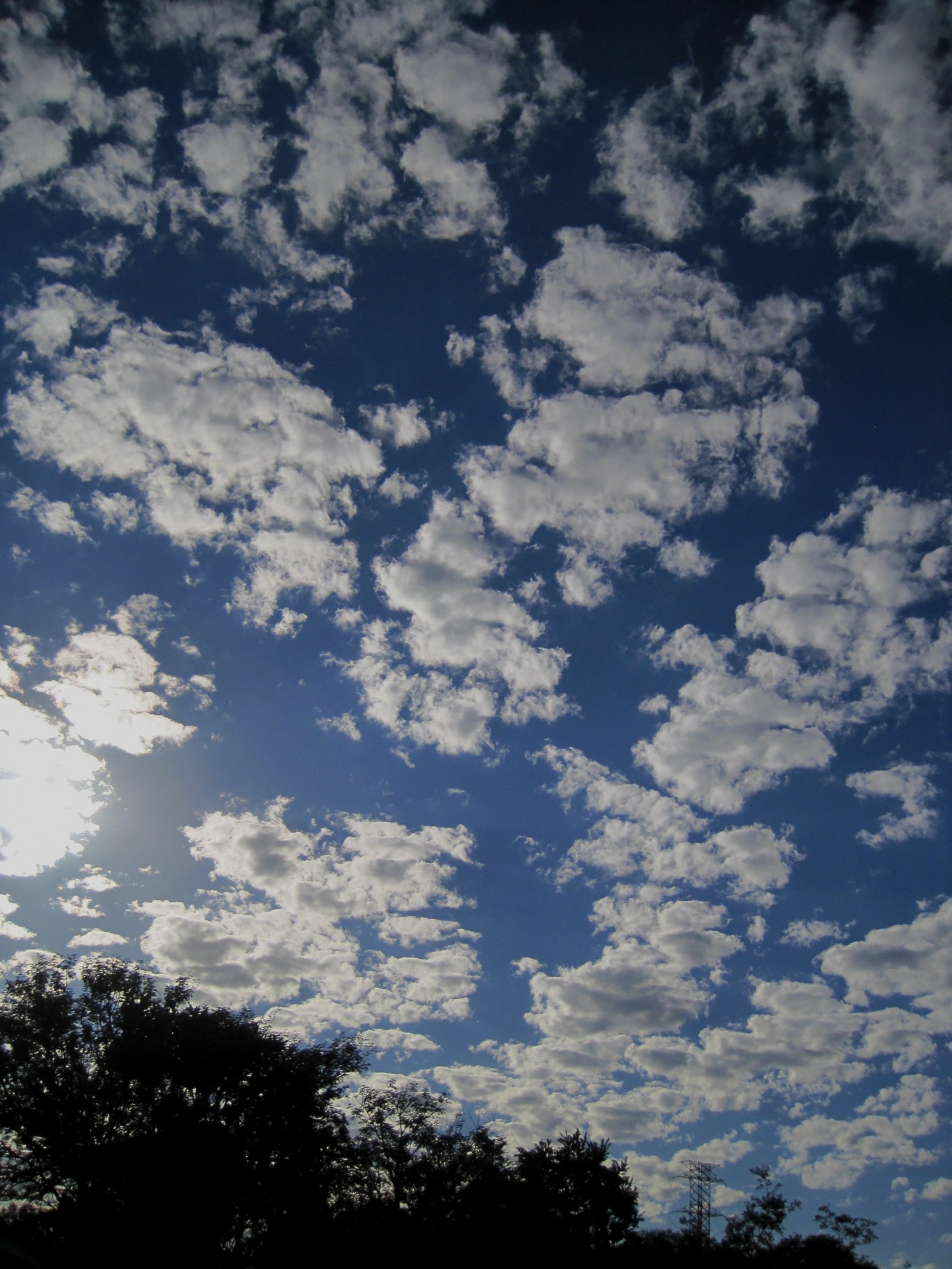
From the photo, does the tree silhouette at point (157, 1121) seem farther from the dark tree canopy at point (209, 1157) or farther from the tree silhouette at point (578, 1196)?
the tree silhouette at point (578, 1196)

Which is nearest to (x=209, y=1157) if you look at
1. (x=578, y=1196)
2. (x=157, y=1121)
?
(x=157, y=1121)

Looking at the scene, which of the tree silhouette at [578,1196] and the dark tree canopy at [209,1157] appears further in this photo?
the tree silhouette at [578,1196]

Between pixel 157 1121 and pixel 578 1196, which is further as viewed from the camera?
pixel 578 1196

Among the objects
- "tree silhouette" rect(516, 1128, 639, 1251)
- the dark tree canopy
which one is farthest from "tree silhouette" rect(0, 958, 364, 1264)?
"tree silhouette" rect(516, 1128, 639, 1251)

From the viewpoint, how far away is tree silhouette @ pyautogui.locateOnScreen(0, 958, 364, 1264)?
100ft

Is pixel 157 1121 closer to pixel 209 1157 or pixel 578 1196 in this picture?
pixel 209 1157

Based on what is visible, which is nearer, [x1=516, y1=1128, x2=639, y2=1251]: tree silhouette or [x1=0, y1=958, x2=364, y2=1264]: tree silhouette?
[x1=0, y1=958, x2=364, y2=1264]: tree silhouette

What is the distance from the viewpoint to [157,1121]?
33.3 meters

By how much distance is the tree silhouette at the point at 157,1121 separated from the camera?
3053 centimetres

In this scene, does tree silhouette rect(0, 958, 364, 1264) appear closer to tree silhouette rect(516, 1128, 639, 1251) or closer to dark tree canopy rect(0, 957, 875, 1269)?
dark tree canopy rect(0, 957, 875, 1269)

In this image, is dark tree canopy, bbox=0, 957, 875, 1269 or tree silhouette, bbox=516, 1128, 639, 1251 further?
tree silhouette, bbox=516, 1128, 639, 1251

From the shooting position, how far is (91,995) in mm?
35250

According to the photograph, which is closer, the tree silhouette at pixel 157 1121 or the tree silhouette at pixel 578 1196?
the tree silhouette at pixel 157 1121

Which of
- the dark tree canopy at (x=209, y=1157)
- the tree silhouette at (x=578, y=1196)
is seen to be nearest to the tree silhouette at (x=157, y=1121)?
the dark tree canopy at (x=209, y=1157)
